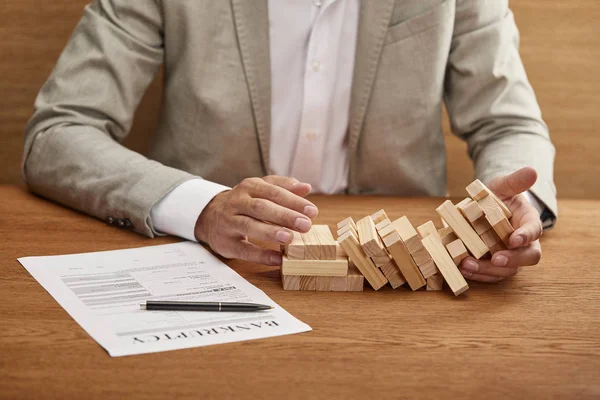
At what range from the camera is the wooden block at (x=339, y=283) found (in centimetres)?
120

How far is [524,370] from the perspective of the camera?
38.1 inches

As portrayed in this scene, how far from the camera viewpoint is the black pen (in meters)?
1.08

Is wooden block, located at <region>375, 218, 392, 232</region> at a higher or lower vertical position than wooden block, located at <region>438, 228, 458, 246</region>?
higher

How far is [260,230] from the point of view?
1278mm

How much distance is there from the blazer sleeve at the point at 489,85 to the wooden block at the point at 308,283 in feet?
2.26

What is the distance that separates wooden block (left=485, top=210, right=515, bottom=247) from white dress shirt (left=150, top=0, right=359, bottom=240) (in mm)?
723

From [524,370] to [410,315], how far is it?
0.20m

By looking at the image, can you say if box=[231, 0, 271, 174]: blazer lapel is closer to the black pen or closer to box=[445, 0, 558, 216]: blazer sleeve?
box=[445, 0, 558, 216]: blazer sleeve

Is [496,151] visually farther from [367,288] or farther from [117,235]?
[117,235]

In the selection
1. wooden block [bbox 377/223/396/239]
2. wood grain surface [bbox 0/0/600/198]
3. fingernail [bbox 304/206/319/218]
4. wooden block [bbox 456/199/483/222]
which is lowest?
wood grain surface [bbox 0/0/600/198]

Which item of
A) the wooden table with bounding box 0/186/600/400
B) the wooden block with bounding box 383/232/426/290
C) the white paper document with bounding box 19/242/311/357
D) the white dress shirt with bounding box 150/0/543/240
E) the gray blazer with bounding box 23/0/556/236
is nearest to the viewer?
the wooden table with bounding box 0/186/600/400

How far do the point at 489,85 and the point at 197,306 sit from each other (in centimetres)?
104

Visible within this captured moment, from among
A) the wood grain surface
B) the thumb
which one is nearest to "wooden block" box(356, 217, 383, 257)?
the thumb

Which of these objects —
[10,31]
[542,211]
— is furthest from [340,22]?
[10,31]
